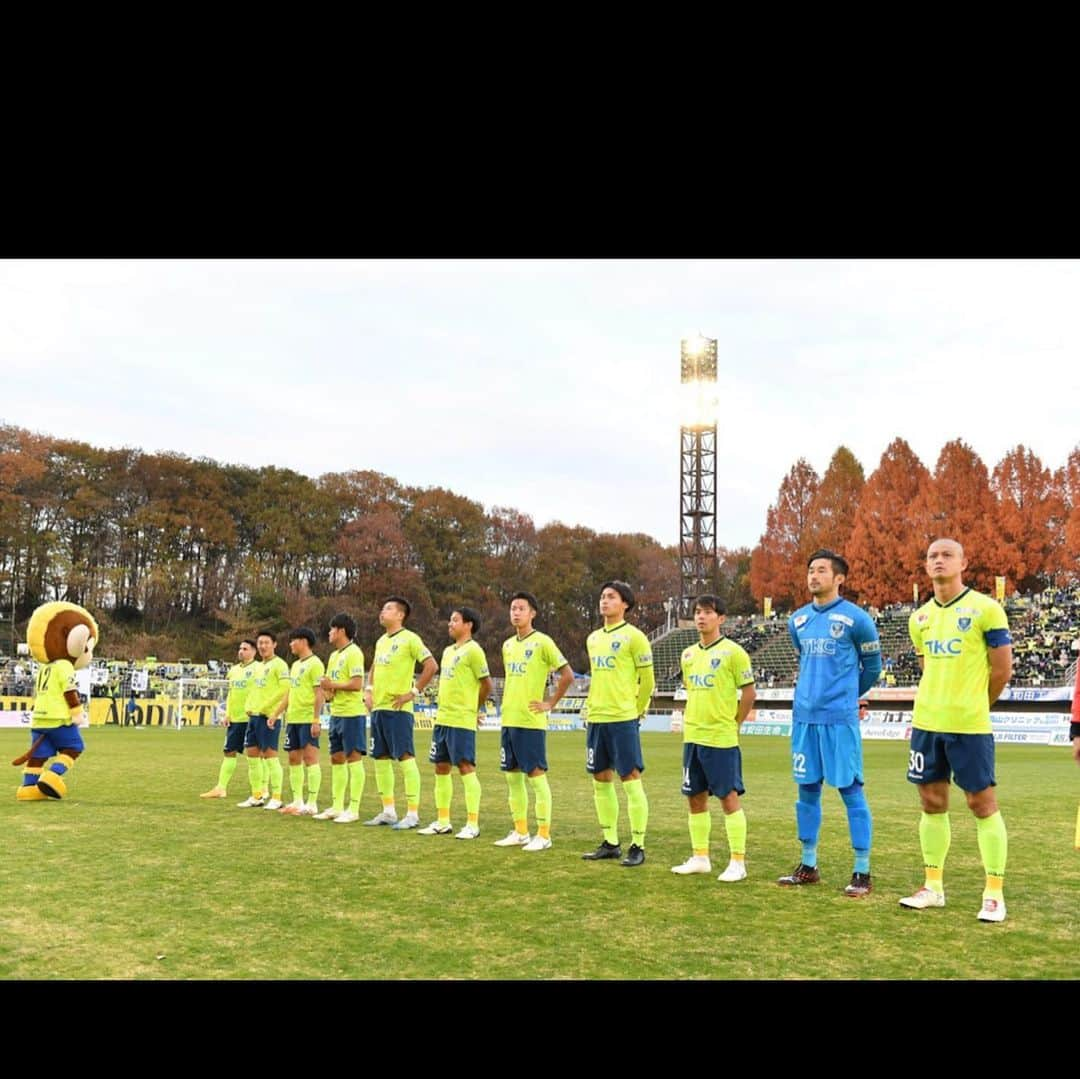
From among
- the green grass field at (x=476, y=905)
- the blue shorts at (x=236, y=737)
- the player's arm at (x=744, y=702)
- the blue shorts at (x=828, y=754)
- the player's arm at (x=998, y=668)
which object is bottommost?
the green grass field at (x=476, y=905)

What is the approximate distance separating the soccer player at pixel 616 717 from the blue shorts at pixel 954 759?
257cm

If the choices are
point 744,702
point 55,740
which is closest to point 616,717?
point 744,702

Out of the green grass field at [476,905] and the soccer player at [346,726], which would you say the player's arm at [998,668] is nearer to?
the green grass field at [476,905]

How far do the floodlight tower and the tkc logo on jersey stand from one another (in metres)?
55.5

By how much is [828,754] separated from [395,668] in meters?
4.99

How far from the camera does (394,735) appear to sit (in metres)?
10.5

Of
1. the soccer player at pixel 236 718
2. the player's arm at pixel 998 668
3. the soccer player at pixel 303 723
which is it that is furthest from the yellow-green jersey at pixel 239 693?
the player's arm at pixel 998 668

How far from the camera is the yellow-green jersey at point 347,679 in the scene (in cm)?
1116

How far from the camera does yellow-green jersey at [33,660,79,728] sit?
12234mm

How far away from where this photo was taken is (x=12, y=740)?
2470 centimetres

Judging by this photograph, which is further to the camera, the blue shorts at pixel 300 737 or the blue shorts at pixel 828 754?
the blue shorts at pixel 300 737

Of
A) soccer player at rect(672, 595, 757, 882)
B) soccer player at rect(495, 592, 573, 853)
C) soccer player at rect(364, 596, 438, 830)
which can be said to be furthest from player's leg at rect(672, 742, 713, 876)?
soccer player at rect(364, 596, 438, 830)

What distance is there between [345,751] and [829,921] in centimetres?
657
